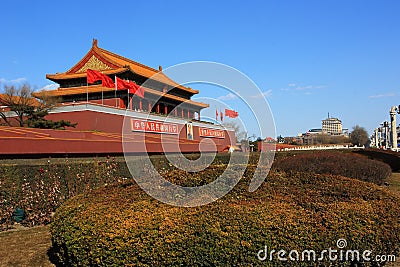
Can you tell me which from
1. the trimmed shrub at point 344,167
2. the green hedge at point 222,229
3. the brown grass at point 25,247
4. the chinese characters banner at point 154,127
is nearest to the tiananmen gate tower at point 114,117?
the chinese characters banner at point 154,127

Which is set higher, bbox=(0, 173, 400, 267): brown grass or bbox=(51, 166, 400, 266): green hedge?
bbox=(51, 166, 400, 266): green hedge

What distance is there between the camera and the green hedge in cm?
370

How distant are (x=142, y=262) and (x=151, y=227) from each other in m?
0.33

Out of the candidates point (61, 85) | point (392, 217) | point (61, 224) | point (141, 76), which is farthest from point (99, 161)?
point (61, 85)

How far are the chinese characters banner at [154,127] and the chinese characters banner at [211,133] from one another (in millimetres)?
4367

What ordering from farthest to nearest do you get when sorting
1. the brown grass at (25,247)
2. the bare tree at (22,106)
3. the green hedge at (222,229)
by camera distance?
the bare tree at (22,106)
the brown grass at (25,247)
the green hedge at (222,229)

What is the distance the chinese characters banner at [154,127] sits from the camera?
2366cm

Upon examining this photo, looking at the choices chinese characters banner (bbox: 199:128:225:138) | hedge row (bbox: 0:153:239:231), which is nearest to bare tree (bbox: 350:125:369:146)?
chinese characters banner (bbox: 199:128:225:138)

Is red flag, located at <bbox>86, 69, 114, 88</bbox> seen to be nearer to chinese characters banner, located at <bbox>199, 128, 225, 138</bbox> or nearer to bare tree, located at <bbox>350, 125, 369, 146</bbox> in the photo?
chinese characters banner, located at <bbox>199, 128, 225, 138</bbox>

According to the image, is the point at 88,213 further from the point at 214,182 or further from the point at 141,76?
the point at 141,76

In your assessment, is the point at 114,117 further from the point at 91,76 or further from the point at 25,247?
the point at 25,247

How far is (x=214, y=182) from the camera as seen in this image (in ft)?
15.7

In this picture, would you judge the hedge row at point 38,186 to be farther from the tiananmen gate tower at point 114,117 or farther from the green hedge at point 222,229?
the tiananmen gate tower at point 114,117

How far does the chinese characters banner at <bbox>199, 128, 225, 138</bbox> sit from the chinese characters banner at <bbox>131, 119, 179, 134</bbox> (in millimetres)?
4367
